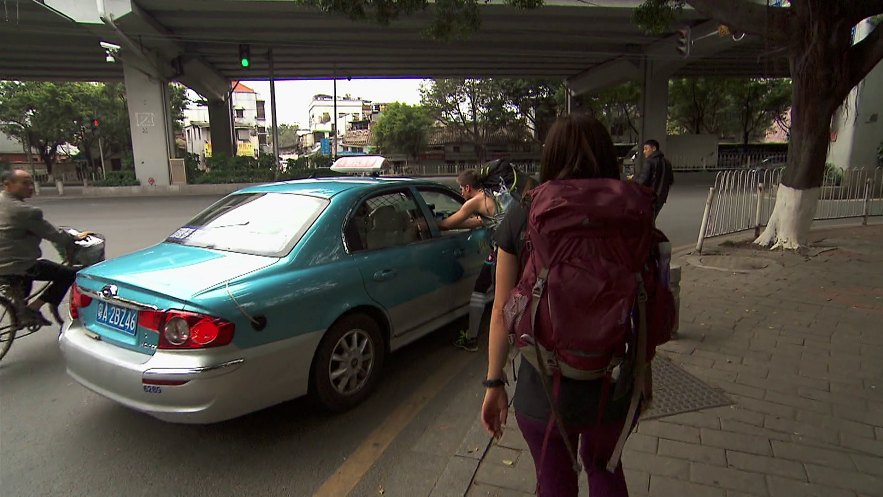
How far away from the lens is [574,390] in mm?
1604

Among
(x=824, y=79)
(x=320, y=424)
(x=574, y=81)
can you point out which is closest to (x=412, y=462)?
(x=320, y=424)

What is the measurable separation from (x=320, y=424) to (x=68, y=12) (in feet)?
64.9

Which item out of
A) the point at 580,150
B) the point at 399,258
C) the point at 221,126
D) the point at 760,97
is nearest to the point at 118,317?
the point at 399,258

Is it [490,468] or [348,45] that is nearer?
[490,468]

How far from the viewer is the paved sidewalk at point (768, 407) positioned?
2.52 m

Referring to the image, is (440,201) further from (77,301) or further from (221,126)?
(221,126)

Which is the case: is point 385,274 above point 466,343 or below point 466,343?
above

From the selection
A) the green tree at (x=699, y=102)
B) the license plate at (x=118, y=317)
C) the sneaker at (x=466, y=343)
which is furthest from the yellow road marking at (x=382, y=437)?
the green tree at (x=699, y=102)

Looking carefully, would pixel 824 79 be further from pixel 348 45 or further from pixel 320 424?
pixel 348 45

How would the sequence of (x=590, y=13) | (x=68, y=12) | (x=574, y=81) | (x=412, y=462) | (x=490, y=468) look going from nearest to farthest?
A: (x=490, y=468), (x=412, y=462), (x=68, y=12), (x=590, y=13), (x=574, y=81)

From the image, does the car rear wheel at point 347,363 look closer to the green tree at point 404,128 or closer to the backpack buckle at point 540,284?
the backpack buckle at point 540,284

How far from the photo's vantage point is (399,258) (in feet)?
12.6

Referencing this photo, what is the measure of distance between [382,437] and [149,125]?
73.5ft

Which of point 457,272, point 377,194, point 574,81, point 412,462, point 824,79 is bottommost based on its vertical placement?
point 412,462
